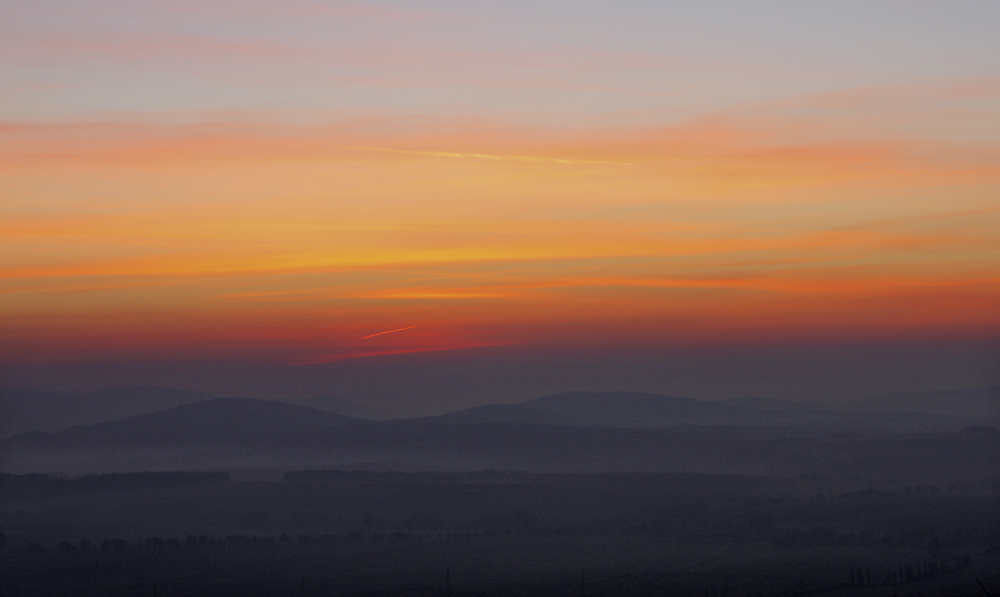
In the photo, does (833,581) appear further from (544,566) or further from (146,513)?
(146,513)

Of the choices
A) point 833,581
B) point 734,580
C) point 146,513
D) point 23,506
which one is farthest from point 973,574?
point 23,506

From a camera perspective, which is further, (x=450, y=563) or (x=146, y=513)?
(x=146, y=513)

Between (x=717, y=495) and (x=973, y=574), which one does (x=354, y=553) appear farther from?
(x=717, y=495)

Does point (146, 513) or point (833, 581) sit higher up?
point (146, 513)

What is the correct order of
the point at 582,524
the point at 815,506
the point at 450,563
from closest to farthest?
the point at 450,563 < the point at 582,524 < the point at 815,506

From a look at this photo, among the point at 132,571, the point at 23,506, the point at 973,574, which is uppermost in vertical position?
the point at 23,506

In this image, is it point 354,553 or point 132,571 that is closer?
point 132,571

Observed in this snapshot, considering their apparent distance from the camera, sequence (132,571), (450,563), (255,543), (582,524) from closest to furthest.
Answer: (132,571) → (450,563) → (255,543) → (582,524)

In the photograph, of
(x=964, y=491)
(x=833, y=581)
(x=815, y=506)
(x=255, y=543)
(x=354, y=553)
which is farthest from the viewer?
(x=964, y=491)

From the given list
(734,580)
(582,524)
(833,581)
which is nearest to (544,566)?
(734,580)
